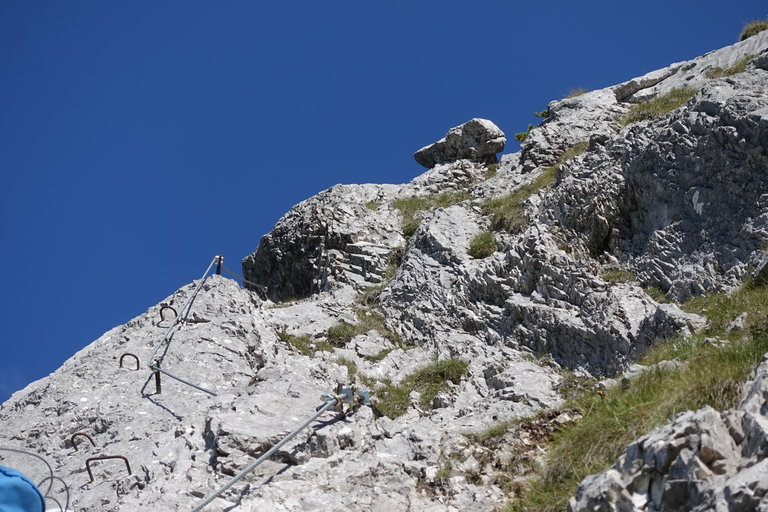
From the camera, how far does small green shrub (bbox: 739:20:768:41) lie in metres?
22.3

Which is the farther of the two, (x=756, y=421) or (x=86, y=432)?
(x=86, y=432)

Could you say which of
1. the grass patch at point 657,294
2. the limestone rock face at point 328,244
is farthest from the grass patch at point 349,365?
the grass patch at point 657,294

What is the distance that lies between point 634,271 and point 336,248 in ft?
32.8

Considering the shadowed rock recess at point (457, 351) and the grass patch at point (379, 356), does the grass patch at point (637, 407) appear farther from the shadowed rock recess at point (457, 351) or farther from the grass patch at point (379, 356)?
the grass patch at point (379, 356)

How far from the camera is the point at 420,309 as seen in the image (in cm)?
1620

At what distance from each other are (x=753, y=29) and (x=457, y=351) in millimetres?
16247

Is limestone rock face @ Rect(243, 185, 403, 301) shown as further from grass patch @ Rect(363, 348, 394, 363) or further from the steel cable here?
the steel cable

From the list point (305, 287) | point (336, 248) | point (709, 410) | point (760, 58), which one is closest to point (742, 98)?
point (760, 58)

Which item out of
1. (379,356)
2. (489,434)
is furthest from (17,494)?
(379,356)

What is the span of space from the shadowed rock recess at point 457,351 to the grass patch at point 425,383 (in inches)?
2.2

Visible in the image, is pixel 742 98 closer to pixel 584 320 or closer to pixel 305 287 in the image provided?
pixel 584 320

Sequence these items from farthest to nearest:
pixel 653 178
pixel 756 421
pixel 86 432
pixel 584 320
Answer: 1. pixel 653 178
2. pixel 584 320
3. pixel 86 432
4. pixel 756 421

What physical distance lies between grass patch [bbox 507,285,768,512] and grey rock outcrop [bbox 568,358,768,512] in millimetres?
1025

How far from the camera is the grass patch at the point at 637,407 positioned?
705 cm
